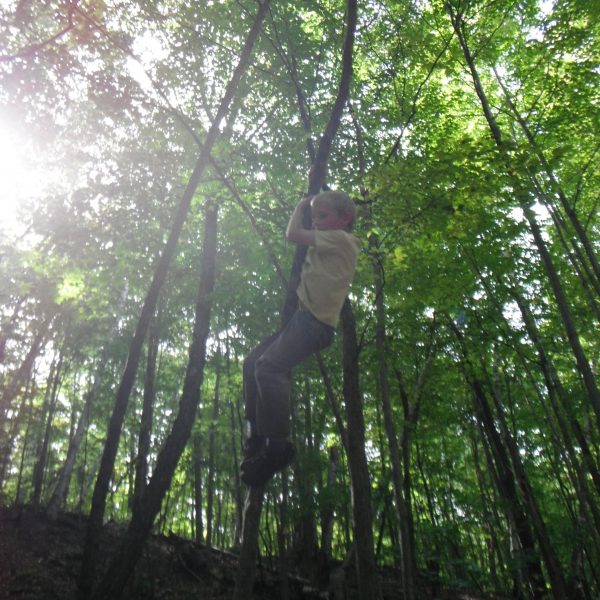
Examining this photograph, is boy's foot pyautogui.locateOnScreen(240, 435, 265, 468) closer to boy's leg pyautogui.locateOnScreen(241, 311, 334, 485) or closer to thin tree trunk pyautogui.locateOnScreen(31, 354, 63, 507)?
boy's leg pyautogui.locateOnScreen(241, 311, 334, 485)

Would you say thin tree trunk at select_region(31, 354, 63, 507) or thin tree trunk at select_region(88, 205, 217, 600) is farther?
thin tree trunk at select_region(31, 354, 63, 507)

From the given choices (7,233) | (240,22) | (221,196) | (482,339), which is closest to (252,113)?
(240,22)

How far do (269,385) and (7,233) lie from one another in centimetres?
1374

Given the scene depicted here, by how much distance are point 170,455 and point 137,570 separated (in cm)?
328

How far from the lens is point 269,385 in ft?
9.52

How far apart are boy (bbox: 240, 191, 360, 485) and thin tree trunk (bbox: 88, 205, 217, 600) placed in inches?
126

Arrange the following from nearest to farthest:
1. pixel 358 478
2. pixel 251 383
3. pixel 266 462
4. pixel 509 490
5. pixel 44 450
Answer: pixel 266 462 → pixel 251 383 → pixel 358 478 → pixel 509 490 → pixel 44 450

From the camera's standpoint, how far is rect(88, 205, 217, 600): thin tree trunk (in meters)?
5.01

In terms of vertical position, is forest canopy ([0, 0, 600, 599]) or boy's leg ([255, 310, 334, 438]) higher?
forest canopy ([0, 0, 600, 599])

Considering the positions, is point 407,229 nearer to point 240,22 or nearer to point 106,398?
point 240,22

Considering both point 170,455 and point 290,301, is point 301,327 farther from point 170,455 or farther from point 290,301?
point 170,455

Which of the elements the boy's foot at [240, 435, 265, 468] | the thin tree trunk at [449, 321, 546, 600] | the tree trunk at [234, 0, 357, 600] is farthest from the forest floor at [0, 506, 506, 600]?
the boy's foot at [240, 435, 265, 468]

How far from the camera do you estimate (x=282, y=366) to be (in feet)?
9.77

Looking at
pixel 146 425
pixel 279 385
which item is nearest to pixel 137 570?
pixel 146 425
